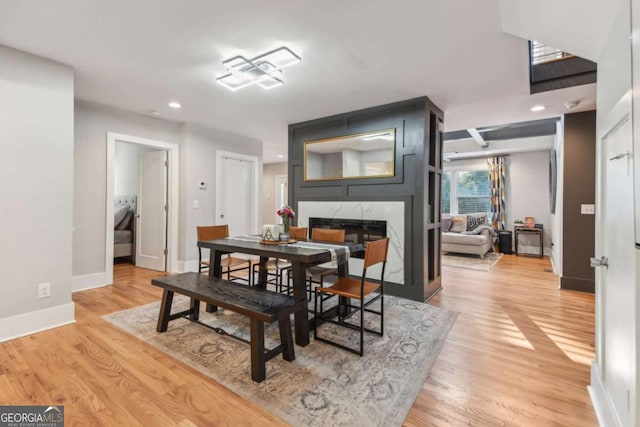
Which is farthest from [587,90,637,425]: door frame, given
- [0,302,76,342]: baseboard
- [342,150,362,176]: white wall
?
[0,302,76,342]: baseboard

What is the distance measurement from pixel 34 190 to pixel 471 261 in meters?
6.70

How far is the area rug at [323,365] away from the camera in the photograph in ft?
5.28

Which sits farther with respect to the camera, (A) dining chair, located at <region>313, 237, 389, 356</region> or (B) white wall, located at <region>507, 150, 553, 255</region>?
(B) white wall, located at <region>507, 150, 553, 255</region>

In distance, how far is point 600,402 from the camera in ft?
5.20

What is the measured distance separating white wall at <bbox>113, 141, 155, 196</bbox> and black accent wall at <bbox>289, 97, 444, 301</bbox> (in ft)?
13.7

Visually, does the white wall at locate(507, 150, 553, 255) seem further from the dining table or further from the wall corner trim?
the wall corner trim

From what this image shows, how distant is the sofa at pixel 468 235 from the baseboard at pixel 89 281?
633cm

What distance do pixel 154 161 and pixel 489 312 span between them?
536cm

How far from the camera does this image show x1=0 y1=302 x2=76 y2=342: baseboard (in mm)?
2383

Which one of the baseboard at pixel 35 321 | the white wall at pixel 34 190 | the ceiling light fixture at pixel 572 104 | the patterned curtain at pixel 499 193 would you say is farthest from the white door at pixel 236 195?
the patterned curtain at pixel 499 193

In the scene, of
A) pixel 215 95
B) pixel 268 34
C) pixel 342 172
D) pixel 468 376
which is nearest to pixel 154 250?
pixel 215 95

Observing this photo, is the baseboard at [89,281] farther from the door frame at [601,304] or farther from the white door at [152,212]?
the door frame at [601,304]

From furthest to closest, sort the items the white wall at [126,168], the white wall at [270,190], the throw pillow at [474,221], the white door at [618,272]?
the white wall at [270,190], the throw pillow at [474,221], the white wall at [126,168], the white door at [618,272]

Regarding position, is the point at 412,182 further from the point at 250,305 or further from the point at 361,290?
the point at 250,305
